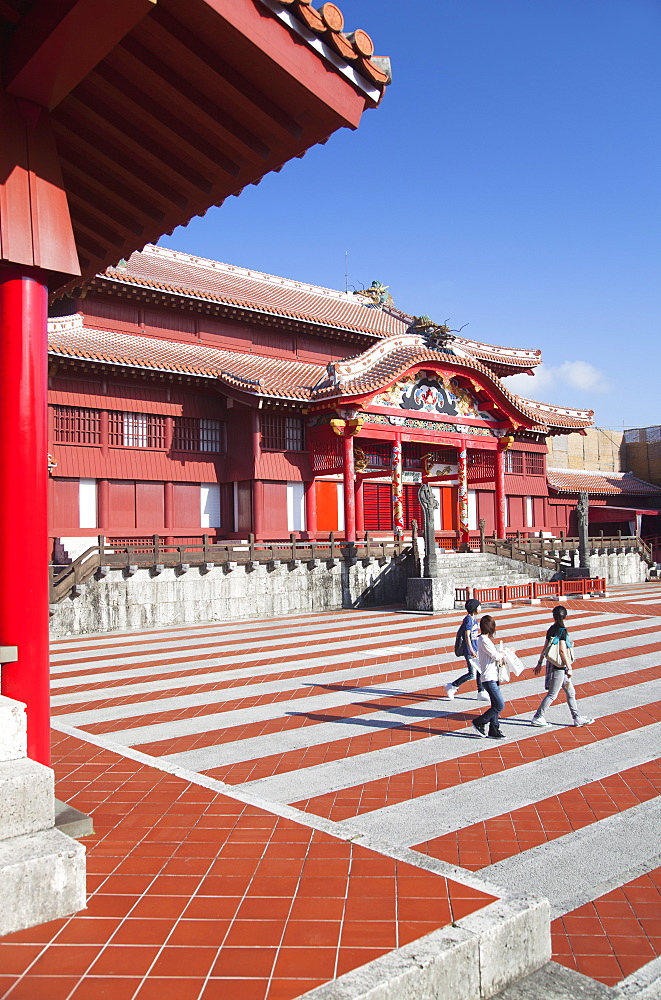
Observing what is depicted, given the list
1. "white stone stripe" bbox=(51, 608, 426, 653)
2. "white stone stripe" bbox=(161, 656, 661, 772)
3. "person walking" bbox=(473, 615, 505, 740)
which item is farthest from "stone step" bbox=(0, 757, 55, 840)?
"white stone stripe" bbox=(51, 608, 426, 653)

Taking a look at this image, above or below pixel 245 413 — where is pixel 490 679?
below

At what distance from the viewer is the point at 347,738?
741 cm

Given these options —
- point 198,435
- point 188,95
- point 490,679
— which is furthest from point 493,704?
point 198,435

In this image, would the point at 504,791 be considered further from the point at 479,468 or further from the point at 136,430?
the point at 479,468

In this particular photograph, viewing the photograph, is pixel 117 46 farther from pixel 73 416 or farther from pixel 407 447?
pixel 407 447

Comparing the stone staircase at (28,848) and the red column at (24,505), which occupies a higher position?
the red column at (24,505)

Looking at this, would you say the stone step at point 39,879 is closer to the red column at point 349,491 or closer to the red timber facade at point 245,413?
the red timber facade at point 245,413

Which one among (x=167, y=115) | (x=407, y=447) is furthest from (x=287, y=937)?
(x=407, y=447)

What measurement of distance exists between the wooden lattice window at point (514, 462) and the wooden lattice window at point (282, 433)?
39.8 feet

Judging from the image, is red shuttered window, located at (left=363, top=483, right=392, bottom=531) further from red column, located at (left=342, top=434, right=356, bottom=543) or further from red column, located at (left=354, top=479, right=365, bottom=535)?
red column, located at (left=342, top=434, right=356, bottom=543)

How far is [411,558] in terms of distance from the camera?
74.6ft

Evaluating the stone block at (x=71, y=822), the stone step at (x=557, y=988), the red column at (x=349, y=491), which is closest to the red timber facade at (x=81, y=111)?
the stone block at (x=71, y=822)

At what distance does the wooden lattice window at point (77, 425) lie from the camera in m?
19.6

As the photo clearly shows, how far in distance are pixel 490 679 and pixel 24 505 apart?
195 inches
